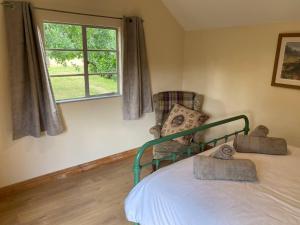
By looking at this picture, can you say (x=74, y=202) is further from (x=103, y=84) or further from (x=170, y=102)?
(x=170, y=102)

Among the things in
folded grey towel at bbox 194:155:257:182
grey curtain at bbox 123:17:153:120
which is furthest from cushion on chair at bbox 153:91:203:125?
folded grey towel at bbox 194:155:257:182

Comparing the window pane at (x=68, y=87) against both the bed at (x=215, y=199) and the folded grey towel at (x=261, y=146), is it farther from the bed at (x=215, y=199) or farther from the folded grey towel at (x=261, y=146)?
the folded grey towel at (x=261, y=146)

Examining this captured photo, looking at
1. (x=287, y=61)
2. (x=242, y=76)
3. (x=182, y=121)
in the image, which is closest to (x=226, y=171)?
(x=182, y=121)

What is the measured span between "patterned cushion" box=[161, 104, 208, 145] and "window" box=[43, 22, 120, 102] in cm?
83

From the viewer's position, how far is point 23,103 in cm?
237

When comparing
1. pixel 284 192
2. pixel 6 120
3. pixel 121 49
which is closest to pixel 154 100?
pixel 121 49

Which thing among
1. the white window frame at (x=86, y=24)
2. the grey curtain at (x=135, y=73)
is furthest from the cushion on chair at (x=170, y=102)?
the white window frame at (x=86, y=24)

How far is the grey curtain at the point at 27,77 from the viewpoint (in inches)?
87.0

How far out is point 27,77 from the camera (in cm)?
236

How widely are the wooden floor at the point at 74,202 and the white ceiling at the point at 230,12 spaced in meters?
2.12

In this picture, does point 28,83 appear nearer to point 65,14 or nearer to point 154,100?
point 65,14

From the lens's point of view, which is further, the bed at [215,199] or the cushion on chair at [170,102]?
the cushion on chair at [170,102]

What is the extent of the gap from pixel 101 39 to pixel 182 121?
140cm

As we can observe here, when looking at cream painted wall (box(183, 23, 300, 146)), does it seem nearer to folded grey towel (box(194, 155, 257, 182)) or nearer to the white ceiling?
the white ceiling
